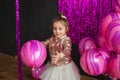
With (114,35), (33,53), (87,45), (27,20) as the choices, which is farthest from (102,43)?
(27,20)

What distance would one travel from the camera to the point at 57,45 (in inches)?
71.1

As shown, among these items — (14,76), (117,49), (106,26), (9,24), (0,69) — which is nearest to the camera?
(117,49)

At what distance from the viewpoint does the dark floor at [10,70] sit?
7.38 ft

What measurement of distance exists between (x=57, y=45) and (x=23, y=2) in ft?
2.97

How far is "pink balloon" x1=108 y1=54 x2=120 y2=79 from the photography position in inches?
60.3

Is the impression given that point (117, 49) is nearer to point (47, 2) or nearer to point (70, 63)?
point (70, 63)

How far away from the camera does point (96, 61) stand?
159cm

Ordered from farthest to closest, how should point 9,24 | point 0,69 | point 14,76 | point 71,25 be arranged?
point 9,24, point 0,69, point 14,76, point 71,25

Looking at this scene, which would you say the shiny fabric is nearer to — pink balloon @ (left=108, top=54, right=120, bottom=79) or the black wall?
pink balloon @ (left=108, top=54, right=120, bottom=79)

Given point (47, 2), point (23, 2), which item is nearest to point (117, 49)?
point (47, 2)

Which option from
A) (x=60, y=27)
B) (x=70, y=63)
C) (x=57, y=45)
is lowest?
(x=70, y=63)

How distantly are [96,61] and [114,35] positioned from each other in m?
0.19

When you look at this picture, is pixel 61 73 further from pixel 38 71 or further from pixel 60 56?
pixel 38 71

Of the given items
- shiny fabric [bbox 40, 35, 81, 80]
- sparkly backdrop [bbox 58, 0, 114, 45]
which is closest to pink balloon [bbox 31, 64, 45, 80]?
shiny fabric [bbox 40, 35, 81, 80]
